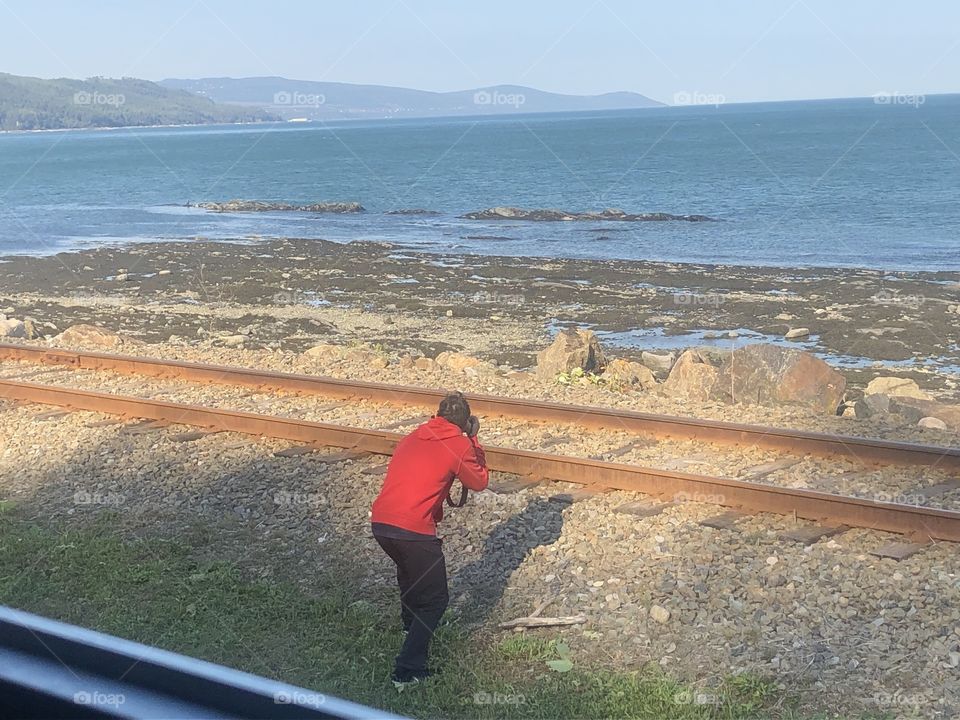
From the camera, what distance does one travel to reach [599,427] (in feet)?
36.2

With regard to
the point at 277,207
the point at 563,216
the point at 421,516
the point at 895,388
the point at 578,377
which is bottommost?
the point at 277,207

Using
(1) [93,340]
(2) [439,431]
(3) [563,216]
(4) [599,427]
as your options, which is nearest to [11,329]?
(1) [93,340]

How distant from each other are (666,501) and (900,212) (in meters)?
48.0

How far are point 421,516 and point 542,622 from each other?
1133 mm

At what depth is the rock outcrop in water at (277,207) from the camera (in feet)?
196

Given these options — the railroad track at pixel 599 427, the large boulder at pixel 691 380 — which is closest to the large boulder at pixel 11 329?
the railroad track at pixel 599 427

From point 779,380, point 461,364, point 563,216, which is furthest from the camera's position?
point 563,216

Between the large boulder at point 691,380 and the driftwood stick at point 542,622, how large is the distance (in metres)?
7.68

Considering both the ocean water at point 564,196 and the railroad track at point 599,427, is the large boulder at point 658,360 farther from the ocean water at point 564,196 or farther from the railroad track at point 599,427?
the ocean water at point 564,196

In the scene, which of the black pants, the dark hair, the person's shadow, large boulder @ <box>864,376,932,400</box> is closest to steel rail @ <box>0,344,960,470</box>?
the person's shadow

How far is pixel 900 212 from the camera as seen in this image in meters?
52.4

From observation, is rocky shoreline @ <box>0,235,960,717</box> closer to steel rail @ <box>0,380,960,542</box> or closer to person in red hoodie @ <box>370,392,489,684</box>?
steel rail @ <box>0,380,960,542</box>

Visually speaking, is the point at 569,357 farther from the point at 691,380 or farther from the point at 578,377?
the point at 691,380

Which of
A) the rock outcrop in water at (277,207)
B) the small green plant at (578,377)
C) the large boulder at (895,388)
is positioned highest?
the small green plant at (578,377)
